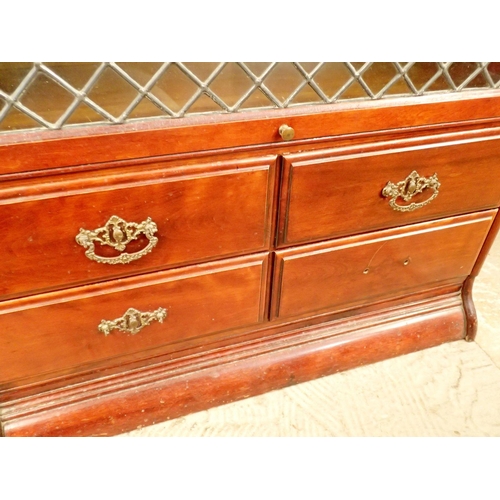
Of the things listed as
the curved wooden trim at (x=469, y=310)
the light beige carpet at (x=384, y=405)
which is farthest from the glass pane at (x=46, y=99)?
the curved wooden trim at (x=469, y=310)

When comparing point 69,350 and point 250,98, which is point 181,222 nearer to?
point 250,98

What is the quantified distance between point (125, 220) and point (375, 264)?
0.55m

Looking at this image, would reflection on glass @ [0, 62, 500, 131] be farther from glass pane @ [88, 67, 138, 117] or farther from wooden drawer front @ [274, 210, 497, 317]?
wooden drawer front @ [274, 210, 497, 317]

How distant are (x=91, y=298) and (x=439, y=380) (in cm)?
84

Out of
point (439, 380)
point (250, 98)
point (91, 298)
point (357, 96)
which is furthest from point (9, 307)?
point (439, 380)

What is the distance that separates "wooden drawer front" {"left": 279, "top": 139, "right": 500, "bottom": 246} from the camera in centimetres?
77

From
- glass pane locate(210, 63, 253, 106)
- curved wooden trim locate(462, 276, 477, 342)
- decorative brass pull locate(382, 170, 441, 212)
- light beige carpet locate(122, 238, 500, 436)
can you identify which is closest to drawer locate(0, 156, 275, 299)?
glass pane locate(210, 63, 253, 106)

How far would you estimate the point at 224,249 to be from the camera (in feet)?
2.63

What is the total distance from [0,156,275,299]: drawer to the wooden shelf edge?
298 millimetres

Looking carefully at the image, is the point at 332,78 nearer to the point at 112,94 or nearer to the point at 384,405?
the point at 112,94

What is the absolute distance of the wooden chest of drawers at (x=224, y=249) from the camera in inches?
26.1

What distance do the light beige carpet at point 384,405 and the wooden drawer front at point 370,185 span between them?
405mm

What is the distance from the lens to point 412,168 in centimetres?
84

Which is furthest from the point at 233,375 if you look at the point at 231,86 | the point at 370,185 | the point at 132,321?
the point at 231,86
